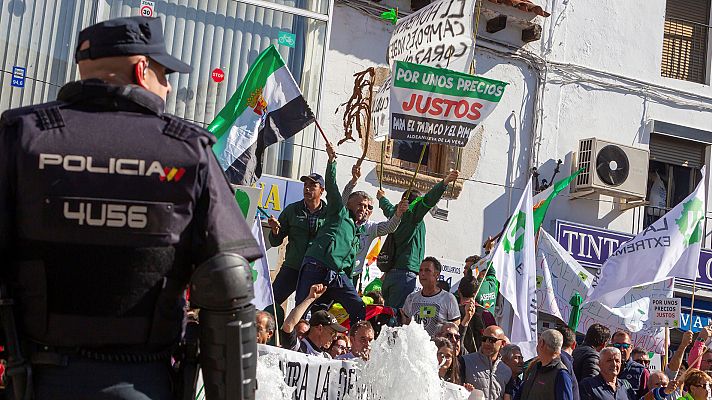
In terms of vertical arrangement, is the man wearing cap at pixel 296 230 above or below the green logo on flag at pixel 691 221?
below

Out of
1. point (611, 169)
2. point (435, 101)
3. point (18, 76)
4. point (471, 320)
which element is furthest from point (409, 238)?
point (611, 169)

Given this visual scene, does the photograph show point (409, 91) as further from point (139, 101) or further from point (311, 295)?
point (139, 101)

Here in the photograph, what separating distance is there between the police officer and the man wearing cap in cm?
747

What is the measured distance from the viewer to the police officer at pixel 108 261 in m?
3.19

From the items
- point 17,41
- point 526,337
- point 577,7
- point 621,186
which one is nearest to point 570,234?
point 621,186

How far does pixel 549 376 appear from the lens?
928cm

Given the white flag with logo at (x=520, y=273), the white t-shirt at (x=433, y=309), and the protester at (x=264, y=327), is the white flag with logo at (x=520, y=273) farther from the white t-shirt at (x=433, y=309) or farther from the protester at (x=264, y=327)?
the protester at (x=264, y=327)

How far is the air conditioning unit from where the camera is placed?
19828 mm

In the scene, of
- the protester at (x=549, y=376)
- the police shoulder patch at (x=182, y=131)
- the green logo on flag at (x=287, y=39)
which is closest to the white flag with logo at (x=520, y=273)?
the protester at (x=549, y=376)

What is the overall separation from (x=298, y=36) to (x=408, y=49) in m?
2.35

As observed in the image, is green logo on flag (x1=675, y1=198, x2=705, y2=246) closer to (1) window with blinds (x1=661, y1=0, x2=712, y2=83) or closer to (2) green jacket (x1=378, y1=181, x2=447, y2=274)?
(2) green jacket (x1=378, y1=181, x2=447, y2=274)

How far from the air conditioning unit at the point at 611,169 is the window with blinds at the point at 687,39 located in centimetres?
238

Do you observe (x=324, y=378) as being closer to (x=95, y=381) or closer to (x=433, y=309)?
(x=433, y=309)

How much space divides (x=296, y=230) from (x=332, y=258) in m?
0.63
